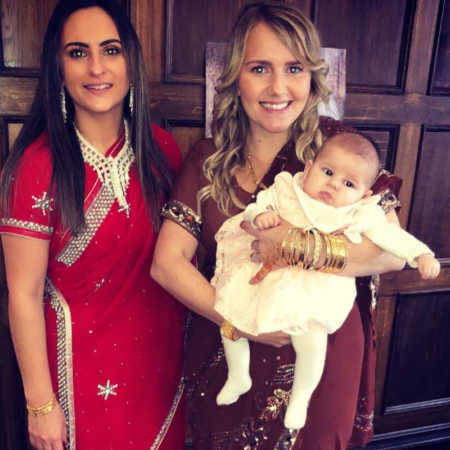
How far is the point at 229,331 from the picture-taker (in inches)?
44.5

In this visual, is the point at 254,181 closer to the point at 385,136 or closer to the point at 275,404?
the point at 275,404

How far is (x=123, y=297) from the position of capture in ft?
4.36

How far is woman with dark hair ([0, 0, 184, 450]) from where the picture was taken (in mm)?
1186

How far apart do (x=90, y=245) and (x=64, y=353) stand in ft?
1.07

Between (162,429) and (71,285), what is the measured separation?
538mm

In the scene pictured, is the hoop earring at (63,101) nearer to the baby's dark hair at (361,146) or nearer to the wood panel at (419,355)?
the baby's dark hair at (361,146)

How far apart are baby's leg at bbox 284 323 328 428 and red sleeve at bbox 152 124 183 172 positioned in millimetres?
659

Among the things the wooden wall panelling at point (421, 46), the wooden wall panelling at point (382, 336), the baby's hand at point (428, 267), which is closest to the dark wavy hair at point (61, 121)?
the baby's hand at point (428, 267)

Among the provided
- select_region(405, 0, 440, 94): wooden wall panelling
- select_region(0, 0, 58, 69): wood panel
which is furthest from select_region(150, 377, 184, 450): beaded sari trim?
select_region(405, 0, 440, 94): wooden wall panelling

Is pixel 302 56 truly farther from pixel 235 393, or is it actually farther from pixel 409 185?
pixel 409 185

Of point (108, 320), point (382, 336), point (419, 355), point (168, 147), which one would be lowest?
point (419, 355)

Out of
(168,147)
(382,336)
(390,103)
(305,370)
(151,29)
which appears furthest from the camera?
(382,336)

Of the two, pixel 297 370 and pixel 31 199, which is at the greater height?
pixel 31 199

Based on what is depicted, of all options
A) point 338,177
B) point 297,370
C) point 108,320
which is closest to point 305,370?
point 297,370
